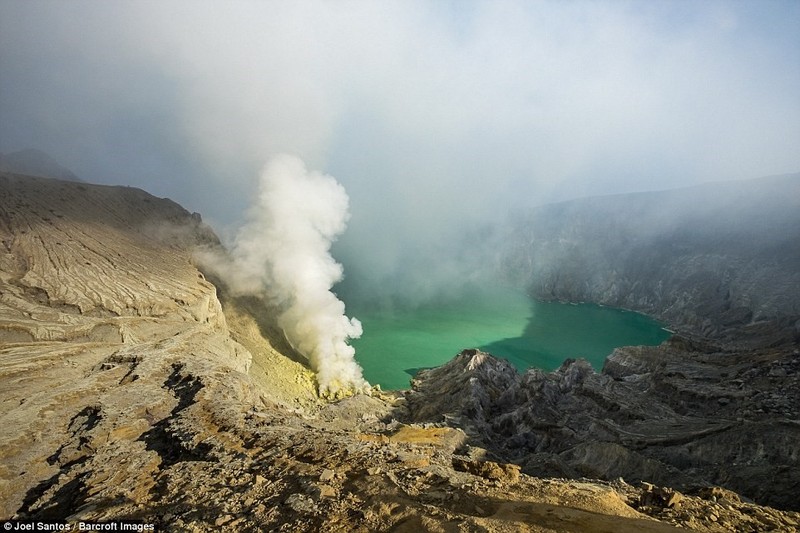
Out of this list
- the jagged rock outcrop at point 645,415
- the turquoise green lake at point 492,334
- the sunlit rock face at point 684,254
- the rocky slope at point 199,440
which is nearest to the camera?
the rocky slope at point 199,440

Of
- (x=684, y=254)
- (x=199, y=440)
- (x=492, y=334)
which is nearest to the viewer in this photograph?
(x=199, y=440)

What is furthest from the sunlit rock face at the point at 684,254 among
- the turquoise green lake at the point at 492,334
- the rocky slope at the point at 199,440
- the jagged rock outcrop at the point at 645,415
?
the rocky slope at the point at 199,440

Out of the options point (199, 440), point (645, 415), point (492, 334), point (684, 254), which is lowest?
point (645, 415)

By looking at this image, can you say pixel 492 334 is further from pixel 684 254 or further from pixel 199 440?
pixel 684 254

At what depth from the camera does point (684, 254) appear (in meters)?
82.8

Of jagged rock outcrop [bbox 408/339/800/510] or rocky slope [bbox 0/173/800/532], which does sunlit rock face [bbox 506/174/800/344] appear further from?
rocky slope [bbox 0/173/800/532]

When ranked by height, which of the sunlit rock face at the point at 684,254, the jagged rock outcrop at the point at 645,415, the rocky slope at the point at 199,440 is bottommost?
the jagged rock outcrop at the point at 645,415

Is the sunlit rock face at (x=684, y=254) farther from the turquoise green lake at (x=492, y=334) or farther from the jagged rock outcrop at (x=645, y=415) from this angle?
the jagged rock outcrop at (x=645, y=415)

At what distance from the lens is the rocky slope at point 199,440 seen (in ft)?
22.1

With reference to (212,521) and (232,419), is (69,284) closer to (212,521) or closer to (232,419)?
(232,419)

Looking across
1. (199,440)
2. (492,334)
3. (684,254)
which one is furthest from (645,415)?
(684,254)

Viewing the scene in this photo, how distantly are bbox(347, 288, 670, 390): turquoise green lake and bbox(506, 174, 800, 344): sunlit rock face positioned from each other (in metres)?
7.53

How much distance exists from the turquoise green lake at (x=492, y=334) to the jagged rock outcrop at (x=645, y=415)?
10305mm

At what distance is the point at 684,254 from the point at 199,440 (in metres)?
97.7
